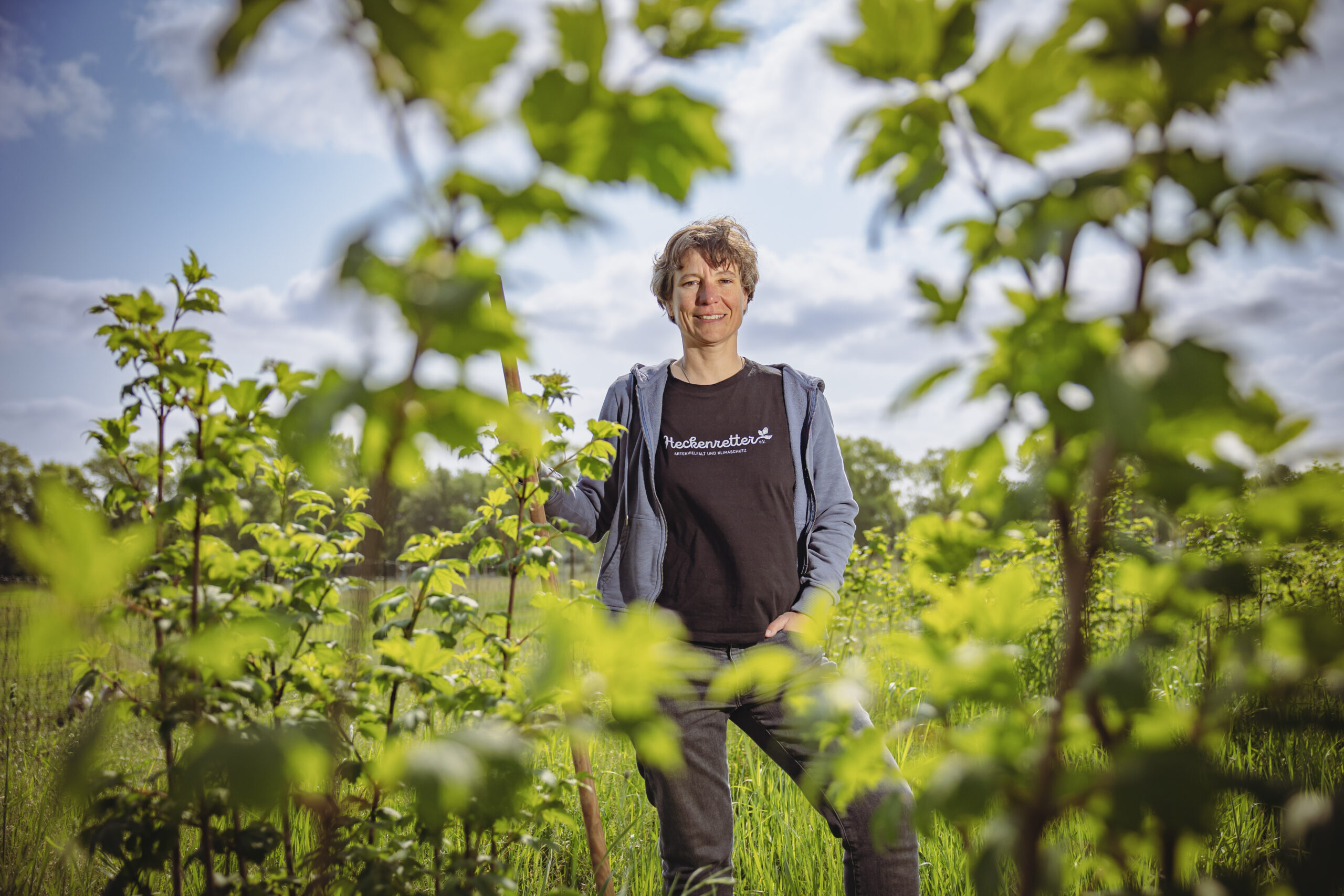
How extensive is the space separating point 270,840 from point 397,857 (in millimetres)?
253

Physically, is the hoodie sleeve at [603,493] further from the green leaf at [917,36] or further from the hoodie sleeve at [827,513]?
the green leaf at [917,36]

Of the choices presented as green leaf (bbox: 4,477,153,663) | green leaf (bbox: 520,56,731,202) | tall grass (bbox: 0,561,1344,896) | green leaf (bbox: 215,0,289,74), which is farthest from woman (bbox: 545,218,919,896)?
green leaf (bbox: 215,0,289,74)

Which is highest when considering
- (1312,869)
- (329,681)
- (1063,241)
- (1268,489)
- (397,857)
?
(1063,241)

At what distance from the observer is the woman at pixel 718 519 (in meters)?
2.25

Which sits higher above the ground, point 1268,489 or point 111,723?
point 1268,489

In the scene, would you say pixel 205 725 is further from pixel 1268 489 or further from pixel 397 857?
pixel 1268 489

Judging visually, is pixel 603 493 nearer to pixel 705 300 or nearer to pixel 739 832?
pixel 705 300

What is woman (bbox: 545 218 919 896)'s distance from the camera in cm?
225

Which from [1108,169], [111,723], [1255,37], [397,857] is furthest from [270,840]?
[1255,37]

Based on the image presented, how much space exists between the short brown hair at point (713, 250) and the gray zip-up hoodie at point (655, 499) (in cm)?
37

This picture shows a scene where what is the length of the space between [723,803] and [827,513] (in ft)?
3.59

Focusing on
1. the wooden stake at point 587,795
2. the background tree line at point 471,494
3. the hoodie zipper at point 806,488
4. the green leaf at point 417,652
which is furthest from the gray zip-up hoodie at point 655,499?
the background tree line at point 471,494

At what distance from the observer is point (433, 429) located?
Result: 0.69 m

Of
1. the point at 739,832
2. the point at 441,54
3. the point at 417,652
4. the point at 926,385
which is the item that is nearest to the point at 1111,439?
the point at 926,385
